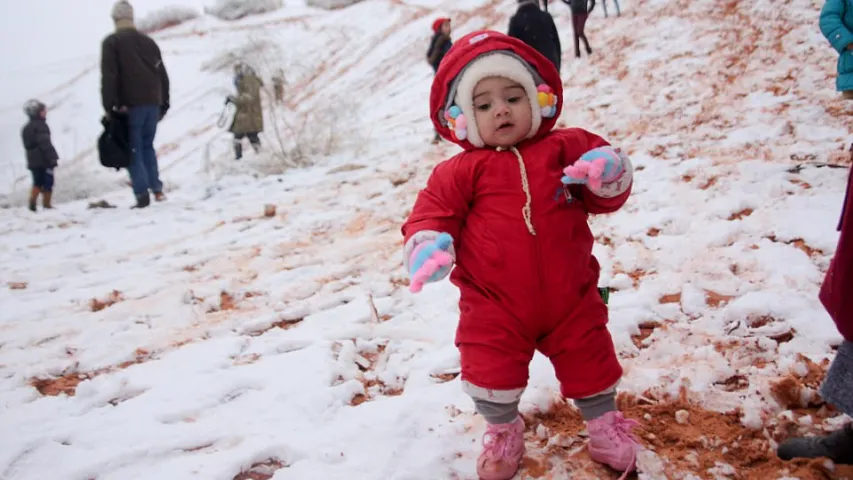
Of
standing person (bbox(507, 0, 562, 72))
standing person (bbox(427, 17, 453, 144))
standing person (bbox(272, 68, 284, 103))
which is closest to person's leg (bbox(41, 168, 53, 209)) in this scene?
standing person (bbox(272, 68, 284, 103))

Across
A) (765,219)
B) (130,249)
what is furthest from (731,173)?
(130,249)

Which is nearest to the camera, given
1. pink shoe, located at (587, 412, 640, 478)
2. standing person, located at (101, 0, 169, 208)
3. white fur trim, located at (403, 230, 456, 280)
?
white fur trim, located at (403, 230, 456, 280)

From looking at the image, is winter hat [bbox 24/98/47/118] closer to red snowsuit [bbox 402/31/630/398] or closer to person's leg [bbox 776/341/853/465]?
red snowsuit [bbox 402/31/630/398]

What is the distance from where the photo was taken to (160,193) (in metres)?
6.37

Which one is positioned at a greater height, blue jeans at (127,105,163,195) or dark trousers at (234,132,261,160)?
blue jeans at (127,105,163,195)

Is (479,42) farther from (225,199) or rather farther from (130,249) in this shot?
(225,199)

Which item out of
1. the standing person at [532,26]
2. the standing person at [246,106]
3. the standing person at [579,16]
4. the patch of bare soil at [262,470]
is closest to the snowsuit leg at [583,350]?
the patch of bare soil at [262,470]

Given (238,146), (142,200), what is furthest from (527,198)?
(238,146)

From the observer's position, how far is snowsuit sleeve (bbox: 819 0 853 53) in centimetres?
341

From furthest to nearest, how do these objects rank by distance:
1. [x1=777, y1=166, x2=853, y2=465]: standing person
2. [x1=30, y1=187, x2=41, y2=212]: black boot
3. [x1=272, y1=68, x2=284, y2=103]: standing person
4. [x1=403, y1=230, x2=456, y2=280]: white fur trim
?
1. [x1=272, y1=68, x2=284, y2=103]: standing person
2. [x1=30, y1=187, x2=41, y2=212]: black boot
3. [x1=403, y1=230, x2=456, y2=280]: white fur trim
4. [x1=777, y1=166, x2=853, y2=465]: standing person

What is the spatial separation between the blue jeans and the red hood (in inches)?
198

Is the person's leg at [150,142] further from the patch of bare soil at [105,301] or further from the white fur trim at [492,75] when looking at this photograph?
the white fur trim at [492,75]

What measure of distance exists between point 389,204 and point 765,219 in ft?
9.87

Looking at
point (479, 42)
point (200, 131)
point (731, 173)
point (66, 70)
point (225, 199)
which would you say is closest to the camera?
point (479, 42)
